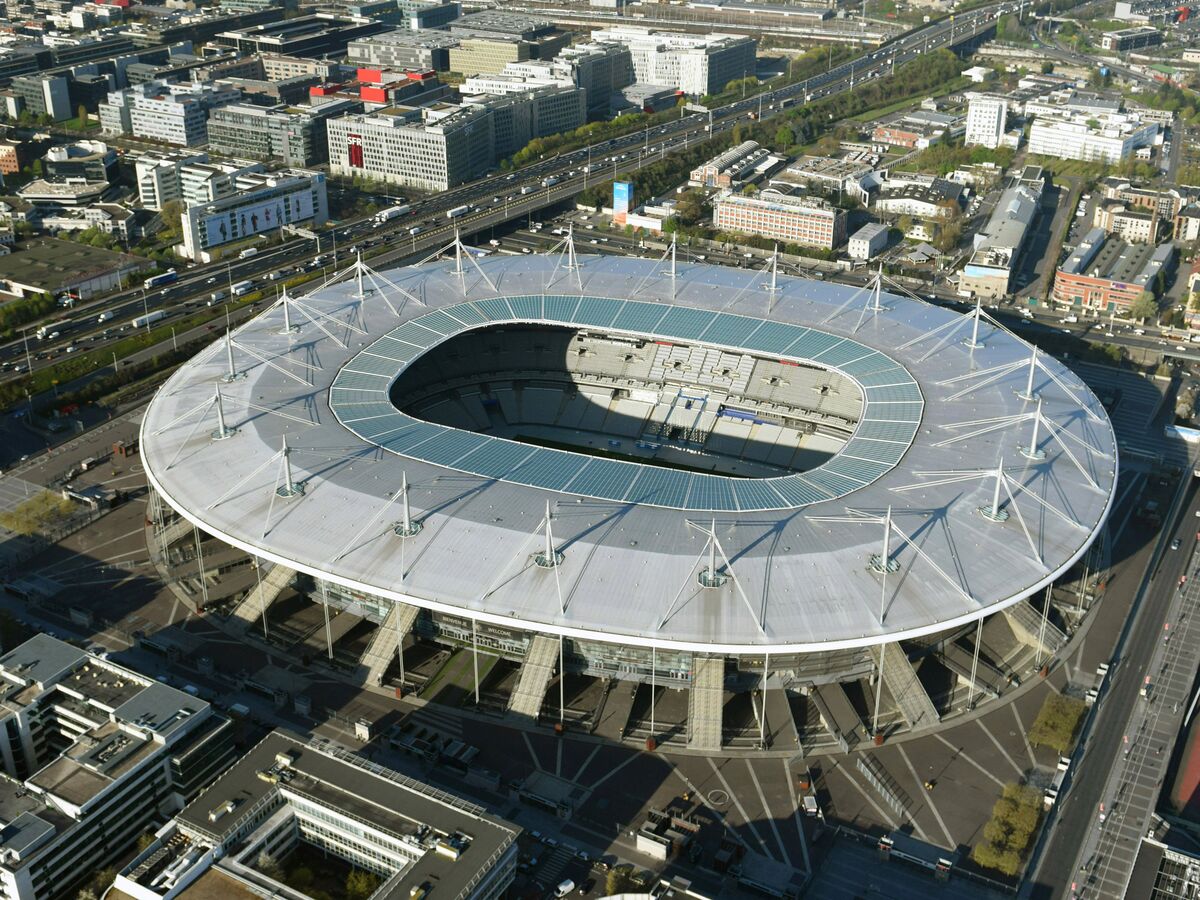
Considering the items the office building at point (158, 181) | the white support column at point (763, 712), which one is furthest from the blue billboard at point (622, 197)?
the white support column at point (763, 712)

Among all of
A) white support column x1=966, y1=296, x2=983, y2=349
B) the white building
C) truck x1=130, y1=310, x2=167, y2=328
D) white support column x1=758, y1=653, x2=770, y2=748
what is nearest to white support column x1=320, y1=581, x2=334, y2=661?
white support column x1=758, y1=653, x2=770, y2=748

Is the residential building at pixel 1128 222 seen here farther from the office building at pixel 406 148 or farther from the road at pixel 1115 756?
the office building at pixel 406 148

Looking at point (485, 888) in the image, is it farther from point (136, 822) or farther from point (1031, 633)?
point (1031, 633)

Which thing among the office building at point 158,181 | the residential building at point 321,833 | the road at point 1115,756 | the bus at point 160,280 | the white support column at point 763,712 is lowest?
the road at point 1115,756

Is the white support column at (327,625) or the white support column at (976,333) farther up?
the white support column at (976,333)

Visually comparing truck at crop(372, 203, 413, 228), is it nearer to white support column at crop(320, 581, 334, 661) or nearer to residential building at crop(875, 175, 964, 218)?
residential building at crop(875, 175, 964, 218)

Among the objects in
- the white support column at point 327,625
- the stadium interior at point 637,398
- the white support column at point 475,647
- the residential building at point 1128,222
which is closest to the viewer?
the white support column at point 475,647
